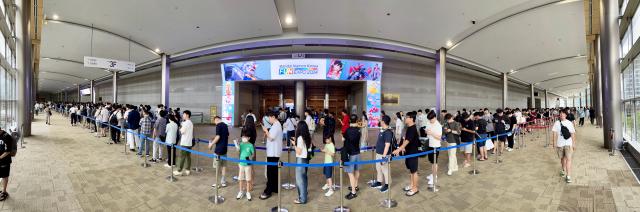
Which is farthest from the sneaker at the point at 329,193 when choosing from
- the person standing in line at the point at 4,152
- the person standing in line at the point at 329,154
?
the person standing in line at the point at 4,152

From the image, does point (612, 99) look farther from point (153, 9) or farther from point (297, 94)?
point (153, 9)

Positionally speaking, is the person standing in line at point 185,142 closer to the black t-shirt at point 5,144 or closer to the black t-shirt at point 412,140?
the black t-shirt at point 5,144

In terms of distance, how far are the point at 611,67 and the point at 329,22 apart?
31.3 ft

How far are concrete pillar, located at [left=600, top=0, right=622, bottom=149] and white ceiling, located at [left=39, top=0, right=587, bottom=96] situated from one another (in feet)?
7.35

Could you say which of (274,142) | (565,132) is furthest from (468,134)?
(274,142)

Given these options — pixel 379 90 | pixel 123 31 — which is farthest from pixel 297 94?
pixel 123 31

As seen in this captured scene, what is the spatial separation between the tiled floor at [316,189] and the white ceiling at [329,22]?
20.2ft

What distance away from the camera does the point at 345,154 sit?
3953mm

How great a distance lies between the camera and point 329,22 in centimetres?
1122

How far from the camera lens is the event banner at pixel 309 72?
14336mm

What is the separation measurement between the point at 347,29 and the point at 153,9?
821 cm

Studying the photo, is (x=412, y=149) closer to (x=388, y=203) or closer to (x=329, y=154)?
(x=388, y=203)

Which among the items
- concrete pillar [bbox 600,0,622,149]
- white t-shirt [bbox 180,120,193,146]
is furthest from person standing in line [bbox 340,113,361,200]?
concrete pillar [bbox 600,0,622,149]

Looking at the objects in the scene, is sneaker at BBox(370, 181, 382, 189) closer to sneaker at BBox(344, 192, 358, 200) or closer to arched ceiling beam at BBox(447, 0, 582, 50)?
sneaker at BBox(344, 192, 358, 200)
